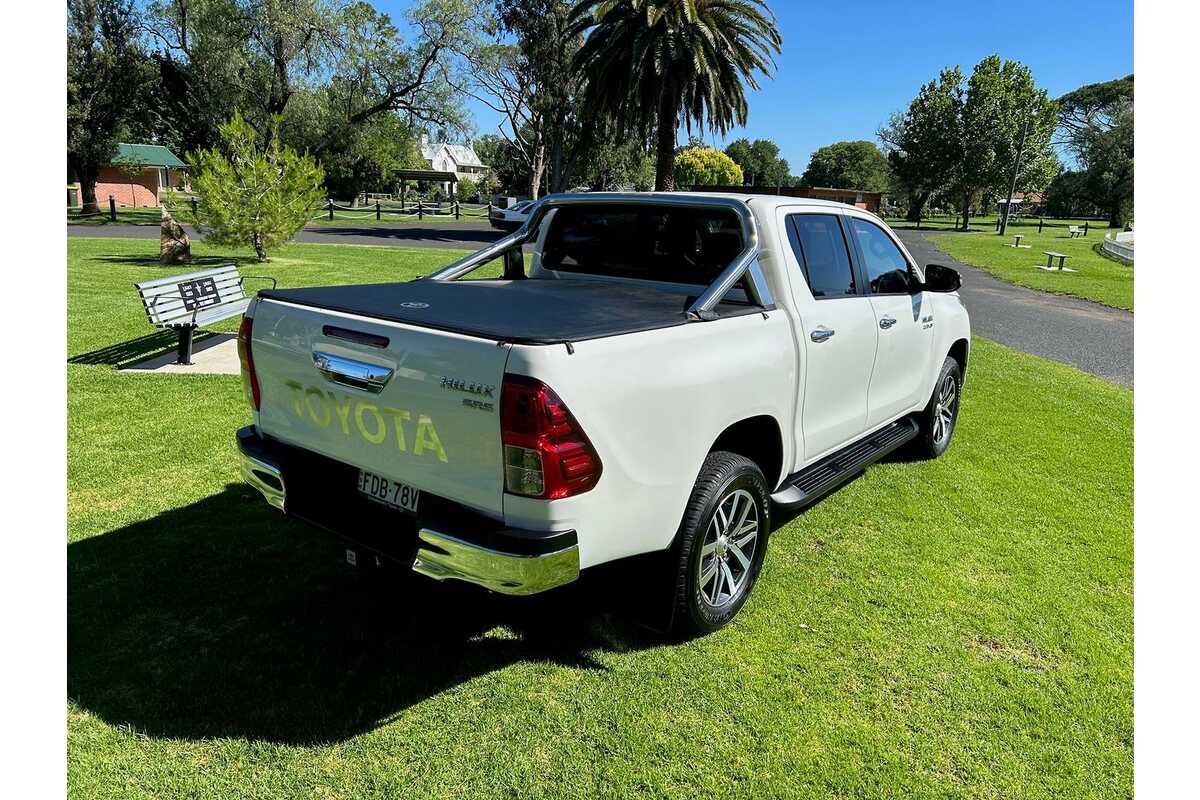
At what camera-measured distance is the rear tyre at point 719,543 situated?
3.19 metres

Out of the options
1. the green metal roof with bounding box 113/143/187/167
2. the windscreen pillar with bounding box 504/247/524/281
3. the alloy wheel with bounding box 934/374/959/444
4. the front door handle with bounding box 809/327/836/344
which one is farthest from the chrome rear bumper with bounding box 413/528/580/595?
the green metal roof with bounding box 113/143/187/167

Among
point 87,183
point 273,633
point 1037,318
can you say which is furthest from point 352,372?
point 87,183

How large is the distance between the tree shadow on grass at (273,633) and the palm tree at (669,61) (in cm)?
2522

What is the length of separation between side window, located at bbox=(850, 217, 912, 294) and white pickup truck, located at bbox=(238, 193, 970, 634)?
0.05 m

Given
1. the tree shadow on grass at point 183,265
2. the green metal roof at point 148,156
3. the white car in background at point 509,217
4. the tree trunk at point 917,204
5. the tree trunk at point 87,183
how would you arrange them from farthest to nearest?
the tree trunk at point 917,204
the green metal roof at point 148,156
the tree trunk at point 87,183
the white car in background at point 509,217
the tree shadow on grass at point 183,265

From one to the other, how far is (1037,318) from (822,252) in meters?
13.1

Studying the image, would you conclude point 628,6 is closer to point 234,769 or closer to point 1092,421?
point 1092,421

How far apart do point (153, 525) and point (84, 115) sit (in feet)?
142

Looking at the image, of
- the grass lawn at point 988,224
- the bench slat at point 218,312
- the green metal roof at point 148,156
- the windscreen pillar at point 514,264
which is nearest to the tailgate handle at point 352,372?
the windscreen pillar at point 514,264

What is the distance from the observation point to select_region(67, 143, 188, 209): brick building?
160 feet

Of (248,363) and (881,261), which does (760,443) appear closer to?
(881,261)

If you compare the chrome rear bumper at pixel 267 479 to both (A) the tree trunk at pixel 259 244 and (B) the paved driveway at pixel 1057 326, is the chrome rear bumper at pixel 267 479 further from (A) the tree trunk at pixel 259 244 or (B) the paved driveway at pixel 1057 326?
(A) the tree trunk at pixel 259 244

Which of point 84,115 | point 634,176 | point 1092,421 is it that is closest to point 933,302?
point 1092,421

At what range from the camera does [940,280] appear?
5.28 metres
